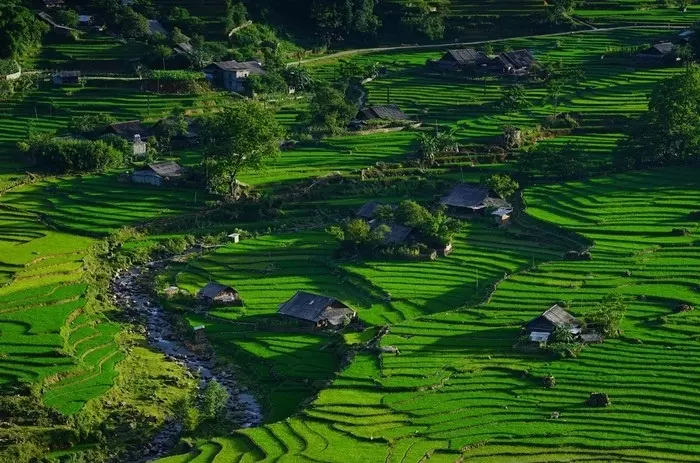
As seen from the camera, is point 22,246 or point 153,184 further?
point 153,184

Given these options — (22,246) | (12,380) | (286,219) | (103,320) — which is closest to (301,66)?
(286,219)

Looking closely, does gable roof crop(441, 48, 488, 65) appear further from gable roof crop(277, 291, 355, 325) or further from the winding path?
gable roof crop(277, 291, 355, 325)

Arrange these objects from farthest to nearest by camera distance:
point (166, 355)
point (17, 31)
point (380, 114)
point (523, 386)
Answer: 1. point (17, 31)
2. point (380, 114)
3. point (166, 355)
4. point (523, 386)

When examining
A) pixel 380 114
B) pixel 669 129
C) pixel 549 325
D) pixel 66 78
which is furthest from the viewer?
pixel 66 78

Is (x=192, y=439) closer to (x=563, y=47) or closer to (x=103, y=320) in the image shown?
(x=103, y=320)

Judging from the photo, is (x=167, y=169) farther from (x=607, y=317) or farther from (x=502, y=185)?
(x=607, y=317)

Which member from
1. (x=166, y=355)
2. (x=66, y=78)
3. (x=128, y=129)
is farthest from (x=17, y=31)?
(x=166, y=355)

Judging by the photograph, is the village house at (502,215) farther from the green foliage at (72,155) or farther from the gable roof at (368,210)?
the green foliage at (72,155)

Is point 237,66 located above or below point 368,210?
above
